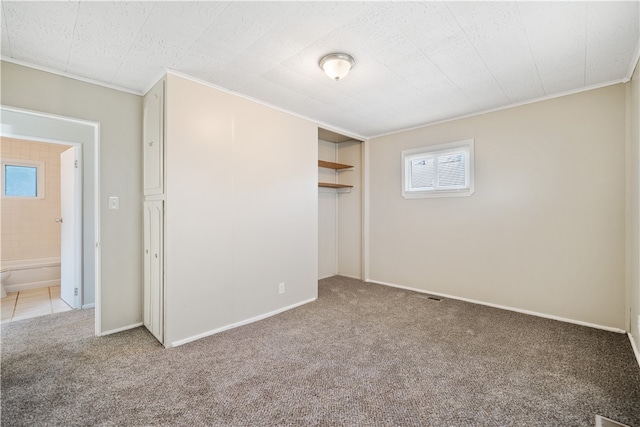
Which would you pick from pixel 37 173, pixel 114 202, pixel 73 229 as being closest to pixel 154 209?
pixel 114 202

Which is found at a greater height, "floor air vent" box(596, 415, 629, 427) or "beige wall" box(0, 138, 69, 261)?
"beige wall" box(0, 138, 69, 261)

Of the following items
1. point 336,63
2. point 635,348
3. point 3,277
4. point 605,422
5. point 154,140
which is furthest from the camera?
point 3,277

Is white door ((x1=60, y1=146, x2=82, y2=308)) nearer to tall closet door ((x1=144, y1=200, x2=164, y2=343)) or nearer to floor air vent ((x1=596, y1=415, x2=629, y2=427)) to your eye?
tall closet door ((x1=144, y1=200, x2=164, y2=343))

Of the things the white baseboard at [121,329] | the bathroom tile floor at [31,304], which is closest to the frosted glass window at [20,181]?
the bathroom tile floor at [31,304]

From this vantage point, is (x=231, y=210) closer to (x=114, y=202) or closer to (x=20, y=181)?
(x=114, y=202)

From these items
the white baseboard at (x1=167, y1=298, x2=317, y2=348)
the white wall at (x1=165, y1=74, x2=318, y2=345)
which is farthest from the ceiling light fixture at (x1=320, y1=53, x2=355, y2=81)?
the white baseboard at (x1=167, y1=298, x2=317, y2=348)

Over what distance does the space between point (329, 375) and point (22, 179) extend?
18.5ft

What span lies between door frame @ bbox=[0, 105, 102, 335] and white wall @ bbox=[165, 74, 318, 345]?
81 cm

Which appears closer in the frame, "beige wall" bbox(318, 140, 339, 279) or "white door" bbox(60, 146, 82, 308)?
"white door" bbox(60, 146, 82, 308)

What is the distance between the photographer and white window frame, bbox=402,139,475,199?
3.71 meters

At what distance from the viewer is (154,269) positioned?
2697 millimetres

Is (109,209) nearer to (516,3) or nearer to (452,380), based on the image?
(452,380)

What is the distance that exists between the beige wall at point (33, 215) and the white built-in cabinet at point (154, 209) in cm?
310

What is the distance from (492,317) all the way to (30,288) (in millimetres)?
6501
